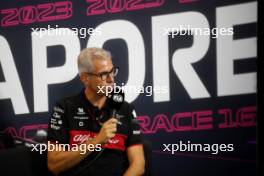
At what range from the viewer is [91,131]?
236 centimetres

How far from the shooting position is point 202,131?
2.54m

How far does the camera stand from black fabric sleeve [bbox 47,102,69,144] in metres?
2.32

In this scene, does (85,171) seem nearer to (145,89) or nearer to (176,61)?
(145,89)

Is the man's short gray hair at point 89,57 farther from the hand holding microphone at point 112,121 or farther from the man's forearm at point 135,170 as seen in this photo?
the man's forearm at point 135,170

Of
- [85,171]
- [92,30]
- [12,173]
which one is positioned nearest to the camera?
[85,171]

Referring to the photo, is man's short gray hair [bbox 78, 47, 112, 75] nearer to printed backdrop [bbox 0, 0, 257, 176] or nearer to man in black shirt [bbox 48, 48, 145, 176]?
man in black shirt [bbox 48, 48, 145, 176]

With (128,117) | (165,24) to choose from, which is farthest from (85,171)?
(165,24)

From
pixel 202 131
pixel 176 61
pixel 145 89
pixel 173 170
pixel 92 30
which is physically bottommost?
pixel 173 170

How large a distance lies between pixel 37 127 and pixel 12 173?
0.38 meters

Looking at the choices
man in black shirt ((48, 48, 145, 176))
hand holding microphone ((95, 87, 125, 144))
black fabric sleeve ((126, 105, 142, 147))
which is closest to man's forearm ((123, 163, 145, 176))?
man in black shirt ((48, 48, 145, 176))

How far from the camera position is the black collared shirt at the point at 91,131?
2.33 metres

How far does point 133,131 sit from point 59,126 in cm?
40

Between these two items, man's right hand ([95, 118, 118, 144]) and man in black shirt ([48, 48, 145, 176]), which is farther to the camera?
man in black shirt ([48, 48, 145, 176])

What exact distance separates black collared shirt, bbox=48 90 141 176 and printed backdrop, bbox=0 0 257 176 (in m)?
0.26
